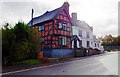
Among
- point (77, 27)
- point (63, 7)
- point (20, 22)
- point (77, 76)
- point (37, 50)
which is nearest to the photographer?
point (77, 76)

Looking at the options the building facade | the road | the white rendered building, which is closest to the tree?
the road

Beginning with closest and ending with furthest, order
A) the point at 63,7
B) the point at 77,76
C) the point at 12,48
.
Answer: the point at 77,76 < the point at 12,48 < the point at 63,7

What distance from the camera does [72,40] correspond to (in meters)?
37.2

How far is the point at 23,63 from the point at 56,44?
44.3 ft

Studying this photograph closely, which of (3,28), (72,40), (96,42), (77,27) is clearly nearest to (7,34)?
(3,28)

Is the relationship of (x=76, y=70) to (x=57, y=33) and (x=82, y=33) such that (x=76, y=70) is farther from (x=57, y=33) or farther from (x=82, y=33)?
(x=82, y=33)

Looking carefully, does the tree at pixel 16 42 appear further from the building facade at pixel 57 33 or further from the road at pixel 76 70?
the building facade at pixel 57 33

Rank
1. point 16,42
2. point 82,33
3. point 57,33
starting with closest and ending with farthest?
point 16,42 < point 57,33 < point 82,33

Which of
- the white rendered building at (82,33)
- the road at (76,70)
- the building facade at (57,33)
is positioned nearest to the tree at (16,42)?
→ the road at (76,70)

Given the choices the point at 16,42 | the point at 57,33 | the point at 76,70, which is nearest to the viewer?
the point at 76,70

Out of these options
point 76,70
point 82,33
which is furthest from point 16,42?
point 82,33

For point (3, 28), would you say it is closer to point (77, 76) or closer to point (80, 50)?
point (77, 76)

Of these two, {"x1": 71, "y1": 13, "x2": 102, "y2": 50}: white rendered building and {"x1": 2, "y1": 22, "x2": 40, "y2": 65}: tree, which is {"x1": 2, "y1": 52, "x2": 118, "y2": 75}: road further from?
{"x1": 71, "y1": 13, "x2": 102, "y2": 50}: white rendered building

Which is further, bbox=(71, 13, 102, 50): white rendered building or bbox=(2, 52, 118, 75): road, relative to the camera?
bbox=(71, 13, 102, 50): white rendered building
